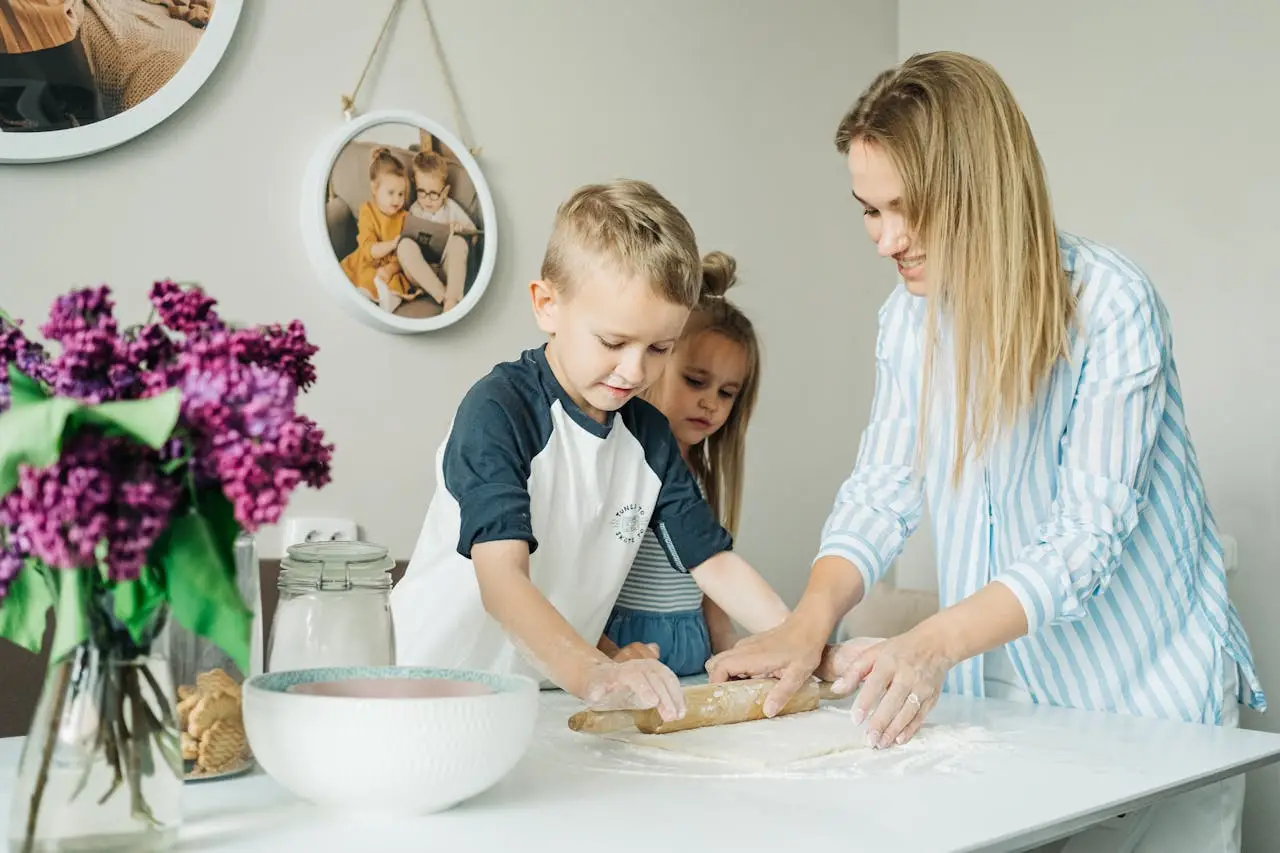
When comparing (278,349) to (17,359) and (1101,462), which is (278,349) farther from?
(1101,462)

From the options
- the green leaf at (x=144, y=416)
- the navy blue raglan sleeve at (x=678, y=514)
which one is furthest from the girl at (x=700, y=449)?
the green leaf at (x=144, y=416)

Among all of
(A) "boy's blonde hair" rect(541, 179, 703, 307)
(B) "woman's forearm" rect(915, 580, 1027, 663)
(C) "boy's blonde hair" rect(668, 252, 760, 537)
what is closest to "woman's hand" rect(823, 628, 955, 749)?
(B) "woman's forearm" rect(915, 580, 1027, 663)

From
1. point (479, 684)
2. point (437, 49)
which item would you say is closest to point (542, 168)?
point (437, 49)

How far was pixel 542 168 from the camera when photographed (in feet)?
7.30

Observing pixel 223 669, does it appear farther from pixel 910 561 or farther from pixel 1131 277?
pixel 910 561

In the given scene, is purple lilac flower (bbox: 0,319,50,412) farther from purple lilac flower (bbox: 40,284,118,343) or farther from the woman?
the woman

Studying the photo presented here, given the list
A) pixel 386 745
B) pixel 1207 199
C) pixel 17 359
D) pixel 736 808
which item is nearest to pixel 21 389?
pixel 17 359

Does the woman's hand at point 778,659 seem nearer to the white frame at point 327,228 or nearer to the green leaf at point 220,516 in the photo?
the green leaf at point 220,516

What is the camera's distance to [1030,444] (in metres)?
1.38

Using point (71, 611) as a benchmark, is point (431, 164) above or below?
above

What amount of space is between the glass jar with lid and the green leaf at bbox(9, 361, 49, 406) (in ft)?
0.99

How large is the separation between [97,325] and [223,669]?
26 centimetres

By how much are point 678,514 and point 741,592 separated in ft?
0.40

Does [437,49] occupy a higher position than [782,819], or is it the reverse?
[437,49]
